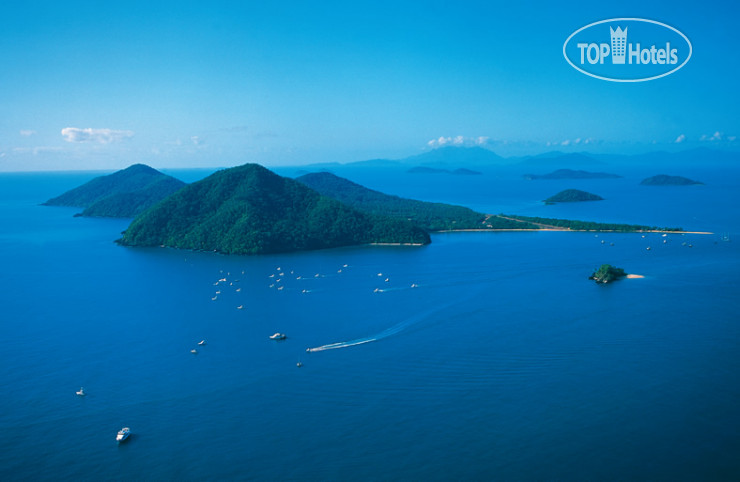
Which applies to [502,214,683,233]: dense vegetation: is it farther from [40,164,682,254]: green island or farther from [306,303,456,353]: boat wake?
[306,303,456,353]: boat wake

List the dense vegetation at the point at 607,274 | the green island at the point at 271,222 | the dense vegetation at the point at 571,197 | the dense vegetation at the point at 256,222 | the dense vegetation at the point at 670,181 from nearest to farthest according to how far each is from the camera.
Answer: the dense vegetation at the point at 607,274
the dense vegetation at the point at 256,222
the green island at the point at 271,222
the dense vegetation at the point at 571,197
the dense vegetation at the point at 670,181

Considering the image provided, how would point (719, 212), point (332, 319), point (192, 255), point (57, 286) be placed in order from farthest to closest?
point (719, 212) < point (192, 255) < point (57, 286) < point (332, 319)

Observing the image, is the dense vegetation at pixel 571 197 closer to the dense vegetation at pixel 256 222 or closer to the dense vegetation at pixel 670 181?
the dense vegetation at pixel 670 181

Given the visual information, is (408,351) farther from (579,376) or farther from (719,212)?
(719,212)

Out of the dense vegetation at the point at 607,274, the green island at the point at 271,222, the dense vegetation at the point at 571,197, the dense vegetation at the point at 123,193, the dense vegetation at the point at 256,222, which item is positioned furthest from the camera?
the dense vegetation at the point at 571,197

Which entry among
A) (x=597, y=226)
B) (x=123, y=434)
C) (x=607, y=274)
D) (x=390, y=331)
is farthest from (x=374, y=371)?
(x=597, y=226)

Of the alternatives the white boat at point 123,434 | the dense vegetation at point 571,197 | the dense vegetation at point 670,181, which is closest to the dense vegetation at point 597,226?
the dense vegetation at point 571,197

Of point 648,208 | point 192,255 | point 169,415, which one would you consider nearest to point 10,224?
point 192,255
